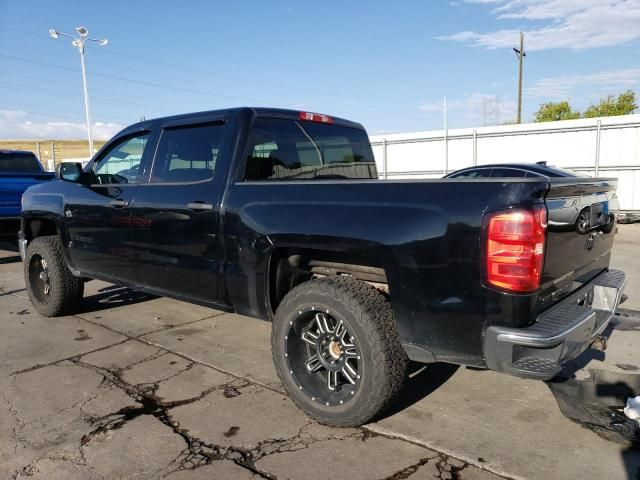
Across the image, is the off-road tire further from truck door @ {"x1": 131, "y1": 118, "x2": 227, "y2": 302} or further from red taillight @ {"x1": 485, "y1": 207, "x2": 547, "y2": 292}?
red taillight @ {"x1": 485, "y1": 207, "x2": 547, "y2": 292}

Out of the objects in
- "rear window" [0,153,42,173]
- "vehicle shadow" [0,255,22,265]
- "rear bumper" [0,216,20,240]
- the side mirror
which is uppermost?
"rear window" [0,153,42,173]

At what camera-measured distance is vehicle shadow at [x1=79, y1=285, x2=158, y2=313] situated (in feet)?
19.8

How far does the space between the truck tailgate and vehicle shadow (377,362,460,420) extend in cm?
113

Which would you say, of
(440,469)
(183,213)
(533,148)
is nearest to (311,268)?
(183,213)

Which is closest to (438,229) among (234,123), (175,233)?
(234,123)

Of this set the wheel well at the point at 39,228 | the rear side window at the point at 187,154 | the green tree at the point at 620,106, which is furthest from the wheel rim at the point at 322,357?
the green tree at the point at 620,106

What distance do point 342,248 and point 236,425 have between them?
4.25ft

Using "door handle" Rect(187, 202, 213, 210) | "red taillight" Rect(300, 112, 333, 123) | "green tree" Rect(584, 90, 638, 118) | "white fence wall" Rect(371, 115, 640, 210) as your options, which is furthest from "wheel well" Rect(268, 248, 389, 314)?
"green tree" Rect(584, 90, 638, 118)

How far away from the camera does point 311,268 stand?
346cm

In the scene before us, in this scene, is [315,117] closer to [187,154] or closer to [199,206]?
[187,154]

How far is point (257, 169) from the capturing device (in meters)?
3.69

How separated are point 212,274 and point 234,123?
3.66ft

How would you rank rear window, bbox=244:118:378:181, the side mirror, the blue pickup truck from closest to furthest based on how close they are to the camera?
rear window, bbox=244:118:378:181, the side mirror, the blue pickup truck

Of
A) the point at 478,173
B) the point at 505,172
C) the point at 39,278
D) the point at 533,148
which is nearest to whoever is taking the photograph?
the point at 39,278
